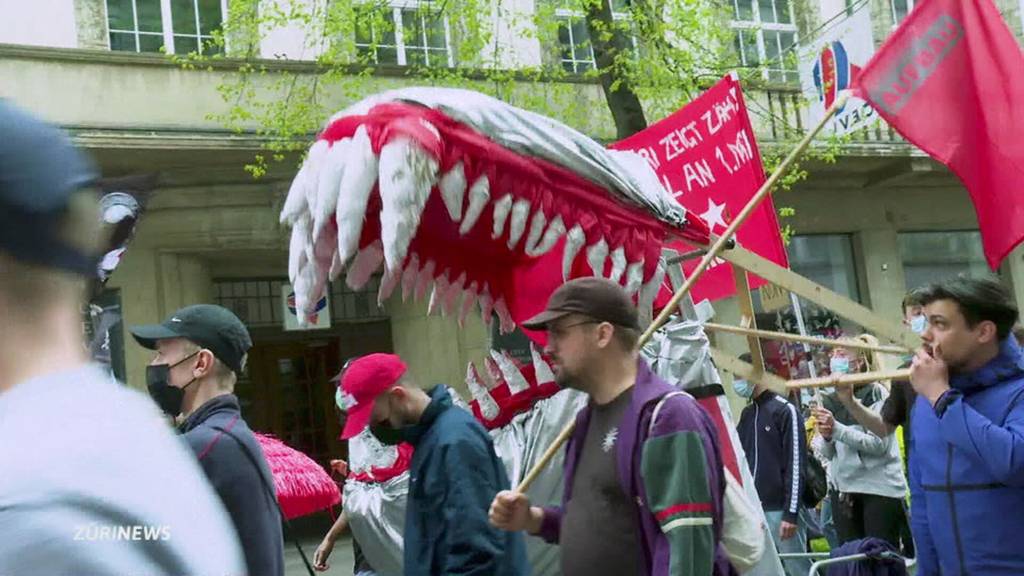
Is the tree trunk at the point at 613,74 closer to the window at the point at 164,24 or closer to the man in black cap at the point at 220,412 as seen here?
the window at the point at 164,24

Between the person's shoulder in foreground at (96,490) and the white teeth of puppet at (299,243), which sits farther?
the white teeth of puppet at (299,243)

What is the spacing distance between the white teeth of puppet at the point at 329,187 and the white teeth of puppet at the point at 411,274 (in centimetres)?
49

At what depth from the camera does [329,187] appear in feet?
12.5

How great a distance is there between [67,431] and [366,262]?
2.99 m

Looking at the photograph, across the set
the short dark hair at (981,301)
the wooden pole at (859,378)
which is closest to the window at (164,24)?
the wooden pole at (859,378)

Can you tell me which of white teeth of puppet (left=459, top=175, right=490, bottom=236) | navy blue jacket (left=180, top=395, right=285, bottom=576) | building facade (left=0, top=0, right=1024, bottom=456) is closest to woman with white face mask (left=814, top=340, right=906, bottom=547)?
white teeth of puppet (left=459, top=175, right=490, bottom=236)

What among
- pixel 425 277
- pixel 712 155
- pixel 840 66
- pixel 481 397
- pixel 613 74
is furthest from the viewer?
pixel 840 66

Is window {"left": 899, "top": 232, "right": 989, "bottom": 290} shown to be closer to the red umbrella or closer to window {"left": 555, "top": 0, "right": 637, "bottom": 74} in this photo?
window {"left": 555, "top": 0, "right": 637, "bottom": 74}

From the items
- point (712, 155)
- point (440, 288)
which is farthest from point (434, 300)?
point (712, 155)

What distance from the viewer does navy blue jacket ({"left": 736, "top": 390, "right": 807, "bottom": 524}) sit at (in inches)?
302

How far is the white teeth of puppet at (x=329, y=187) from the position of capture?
3791 millimetres

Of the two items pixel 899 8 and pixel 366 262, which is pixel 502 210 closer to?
pixel 366 262

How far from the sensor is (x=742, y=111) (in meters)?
7.34

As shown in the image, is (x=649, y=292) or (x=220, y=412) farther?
(x=649, y=292)
